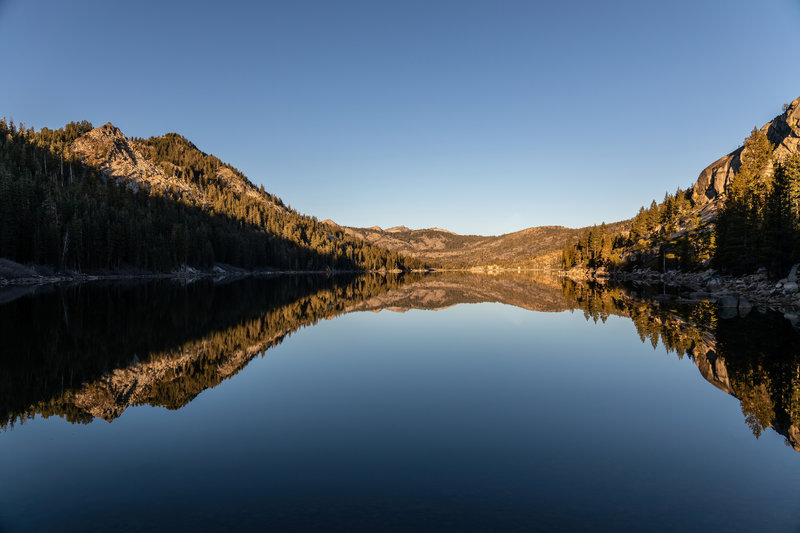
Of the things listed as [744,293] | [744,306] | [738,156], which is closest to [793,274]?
[744,293]

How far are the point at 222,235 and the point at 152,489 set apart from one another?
506 ft

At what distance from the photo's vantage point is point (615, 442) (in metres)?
11.8

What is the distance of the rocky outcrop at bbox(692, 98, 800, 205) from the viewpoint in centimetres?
12812

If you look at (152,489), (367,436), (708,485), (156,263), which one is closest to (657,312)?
(708,485)

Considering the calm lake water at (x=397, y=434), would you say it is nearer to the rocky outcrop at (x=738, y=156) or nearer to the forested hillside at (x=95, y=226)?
the forested hillside at (x=95, y=226)

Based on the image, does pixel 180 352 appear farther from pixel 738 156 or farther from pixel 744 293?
pixel 738 156

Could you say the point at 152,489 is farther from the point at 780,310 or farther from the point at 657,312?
the point at 780,310

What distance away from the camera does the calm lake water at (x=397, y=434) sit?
8.30 m

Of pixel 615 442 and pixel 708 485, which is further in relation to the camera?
pixel 615 442

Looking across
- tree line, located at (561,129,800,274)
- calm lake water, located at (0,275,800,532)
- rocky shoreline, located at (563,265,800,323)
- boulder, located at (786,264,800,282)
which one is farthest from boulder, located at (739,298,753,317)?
calm lake water, located at (0,275,800,532)

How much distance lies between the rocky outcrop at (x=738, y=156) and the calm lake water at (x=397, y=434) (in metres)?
134

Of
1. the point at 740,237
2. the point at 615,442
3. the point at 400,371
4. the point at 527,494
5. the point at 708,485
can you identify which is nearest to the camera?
the point at 527,494

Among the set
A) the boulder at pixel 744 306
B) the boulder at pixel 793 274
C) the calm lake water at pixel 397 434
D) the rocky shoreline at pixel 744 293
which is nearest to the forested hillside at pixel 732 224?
the boulder at pixel 793 274

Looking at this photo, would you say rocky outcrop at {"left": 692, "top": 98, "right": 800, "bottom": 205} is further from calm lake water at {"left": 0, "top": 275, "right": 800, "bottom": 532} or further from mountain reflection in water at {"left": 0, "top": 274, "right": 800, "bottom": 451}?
calm lake water at {"left": 0, "top": 275, "right": 800, "bottom": 532}
